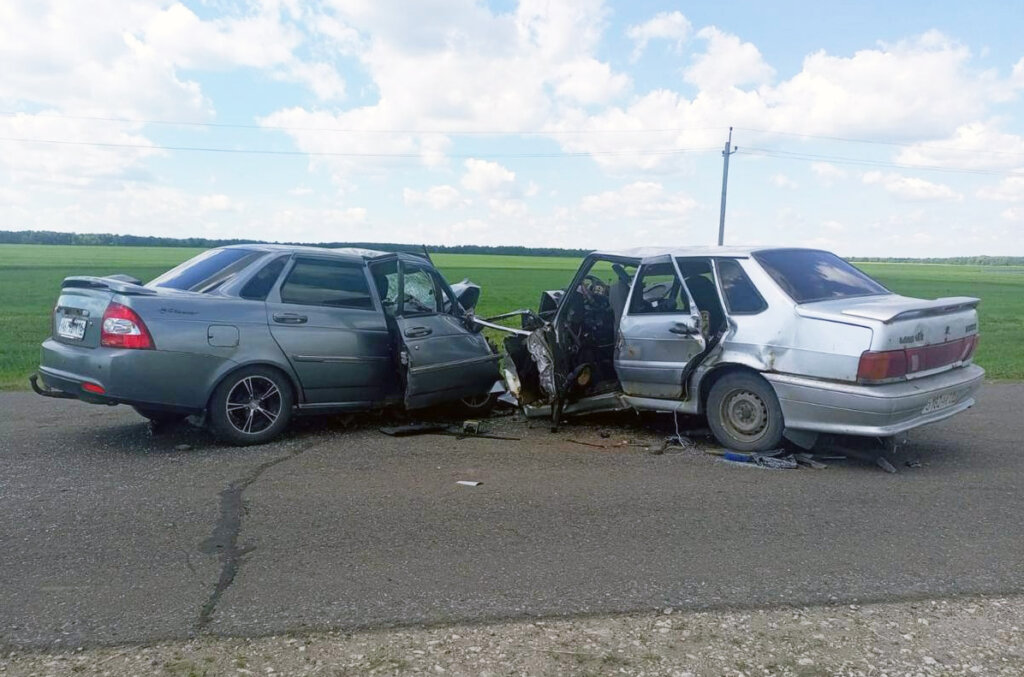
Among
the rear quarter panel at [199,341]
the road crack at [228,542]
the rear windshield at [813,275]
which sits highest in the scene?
the rear windshield at [813,275]

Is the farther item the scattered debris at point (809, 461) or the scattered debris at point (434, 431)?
the scattered debris at point (434, 431)

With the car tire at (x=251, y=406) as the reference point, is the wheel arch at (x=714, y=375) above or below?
above

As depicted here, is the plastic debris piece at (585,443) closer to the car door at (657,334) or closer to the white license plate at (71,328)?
the car door at (657,334)

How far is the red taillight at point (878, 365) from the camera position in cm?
590

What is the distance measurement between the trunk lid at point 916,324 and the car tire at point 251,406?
4.19 metres

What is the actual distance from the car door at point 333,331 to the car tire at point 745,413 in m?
2.86

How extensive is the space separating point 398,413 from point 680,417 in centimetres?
274

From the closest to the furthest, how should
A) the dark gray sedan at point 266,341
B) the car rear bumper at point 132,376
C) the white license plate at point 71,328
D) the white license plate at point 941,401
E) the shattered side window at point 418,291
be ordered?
1. the white license plate at point 941,401
2. the car rear bumper at point 132,376
3. the dark gray sedan at point 266,341
4. the white license plate at point 71,328
5. the shattered side window at point 418,291

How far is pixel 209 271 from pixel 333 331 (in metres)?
1.17

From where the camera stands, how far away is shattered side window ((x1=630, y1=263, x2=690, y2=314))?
7.49 metres

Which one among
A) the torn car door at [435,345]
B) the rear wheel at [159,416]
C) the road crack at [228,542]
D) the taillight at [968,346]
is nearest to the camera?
the road crack at [228,542]

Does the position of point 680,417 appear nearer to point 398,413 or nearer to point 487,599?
point 398,413

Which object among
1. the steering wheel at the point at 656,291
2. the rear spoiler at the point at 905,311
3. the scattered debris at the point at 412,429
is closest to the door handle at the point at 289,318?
the scattered debris at the point at 412,429

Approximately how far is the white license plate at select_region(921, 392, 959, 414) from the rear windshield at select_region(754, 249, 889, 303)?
3.52ft
